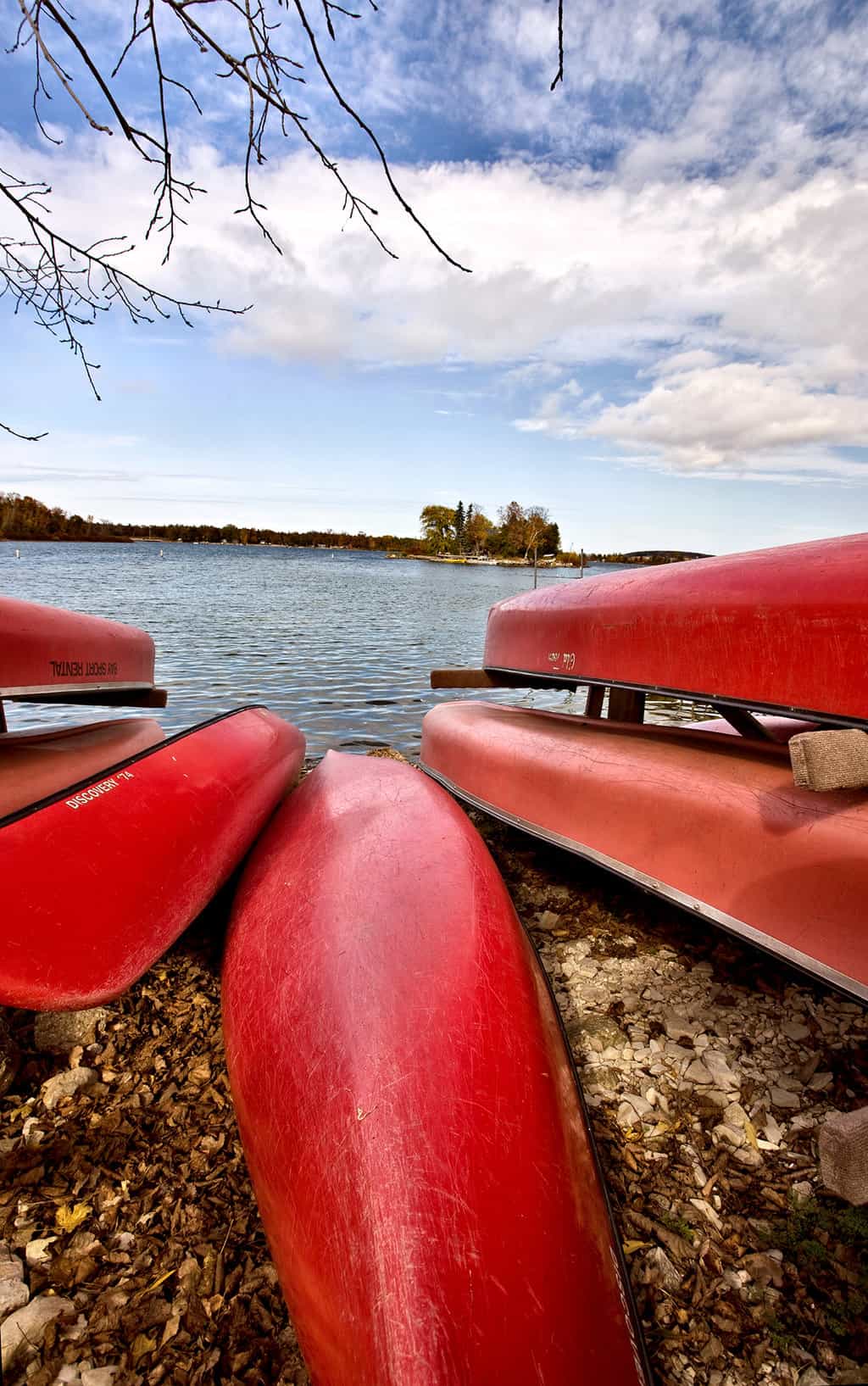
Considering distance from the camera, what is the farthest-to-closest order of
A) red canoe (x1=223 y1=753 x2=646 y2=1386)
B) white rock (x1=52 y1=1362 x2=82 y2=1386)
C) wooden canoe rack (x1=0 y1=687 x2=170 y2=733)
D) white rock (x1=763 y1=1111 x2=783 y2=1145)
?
wooden canoe rack (x1=0 y1=687 x2=170 y2=733) < white rock (x1=763 y1=1111 x2=783 y2=1145) < white rock (x1=52 y1=1362 x2=82 y2=1386) < red canoe (x1=223 y1=753 x2=646 y2=1386)

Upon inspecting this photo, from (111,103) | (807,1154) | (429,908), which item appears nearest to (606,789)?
(429,908)

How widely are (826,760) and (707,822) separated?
67 centimetres

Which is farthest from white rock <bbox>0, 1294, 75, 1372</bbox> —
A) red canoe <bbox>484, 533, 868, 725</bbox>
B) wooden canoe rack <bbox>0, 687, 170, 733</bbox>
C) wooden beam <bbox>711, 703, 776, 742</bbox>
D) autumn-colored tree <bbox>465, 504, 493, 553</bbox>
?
autumn-colored tree <bbox>465, 504, 493, 553</bbox>

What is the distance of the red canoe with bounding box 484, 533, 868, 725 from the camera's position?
2430 mm

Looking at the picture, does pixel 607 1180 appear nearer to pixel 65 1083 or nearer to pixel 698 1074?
pixel 698 1074

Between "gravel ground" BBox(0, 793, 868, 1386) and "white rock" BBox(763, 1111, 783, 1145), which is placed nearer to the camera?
"gravel ground" BBox(0, 793, 868, 1386)

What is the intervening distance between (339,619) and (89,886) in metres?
20.2

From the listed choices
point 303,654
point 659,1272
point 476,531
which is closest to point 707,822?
point 659,1272

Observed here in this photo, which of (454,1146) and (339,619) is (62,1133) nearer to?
(454,1146)

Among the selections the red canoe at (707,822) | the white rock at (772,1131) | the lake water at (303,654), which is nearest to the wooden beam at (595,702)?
the red canoe at (707,822)

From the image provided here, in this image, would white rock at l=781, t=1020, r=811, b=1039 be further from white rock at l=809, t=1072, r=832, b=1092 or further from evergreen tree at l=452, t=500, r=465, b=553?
evergreen tree at l=452, t=500, r=465, b=553

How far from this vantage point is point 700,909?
8.49 ft

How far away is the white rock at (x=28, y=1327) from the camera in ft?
4.61

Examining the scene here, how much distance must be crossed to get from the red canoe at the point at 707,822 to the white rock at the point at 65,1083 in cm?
222
